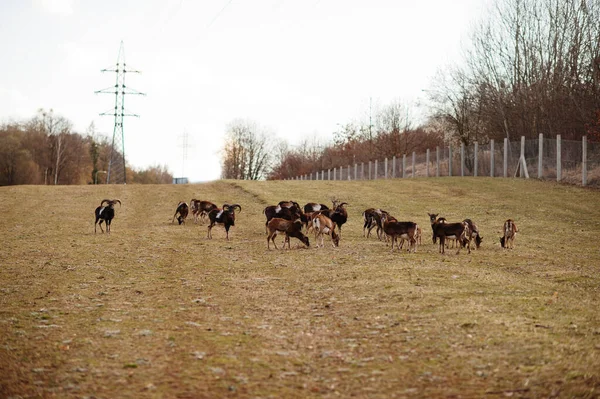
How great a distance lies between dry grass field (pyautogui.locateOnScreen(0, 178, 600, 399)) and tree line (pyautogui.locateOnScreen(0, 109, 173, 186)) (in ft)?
229

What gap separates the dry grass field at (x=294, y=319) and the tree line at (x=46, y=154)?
229 feet

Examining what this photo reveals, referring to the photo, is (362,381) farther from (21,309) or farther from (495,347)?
(21,309)

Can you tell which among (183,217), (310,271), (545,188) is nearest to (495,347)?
(310,271)

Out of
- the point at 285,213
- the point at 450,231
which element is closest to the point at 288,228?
the point at 285,213

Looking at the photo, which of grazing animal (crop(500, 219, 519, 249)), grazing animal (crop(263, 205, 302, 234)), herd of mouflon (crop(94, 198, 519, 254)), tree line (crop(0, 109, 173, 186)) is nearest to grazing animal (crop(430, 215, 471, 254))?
herd of mouflon (crop(94, 198, 519, 254))

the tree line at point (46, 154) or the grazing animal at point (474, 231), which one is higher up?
the tree line at point (46, 154)

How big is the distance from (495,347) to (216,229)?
18.8m

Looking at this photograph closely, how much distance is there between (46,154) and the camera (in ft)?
317

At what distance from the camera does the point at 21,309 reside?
10.6m

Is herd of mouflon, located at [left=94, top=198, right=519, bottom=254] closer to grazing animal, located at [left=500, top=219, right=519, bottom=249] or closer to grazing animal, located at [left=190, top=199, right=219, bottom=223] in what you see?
grazing animal, located at [left=500, top=219, right=519, bottom=249]

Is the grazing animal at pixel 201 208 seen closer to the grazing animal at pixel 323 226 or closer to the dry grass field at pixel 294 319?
the dry grass field at pixel 294 319

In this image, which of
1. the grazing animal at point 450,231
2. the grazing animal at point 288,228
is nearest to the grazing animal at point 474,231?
the grazing animal at point 450,231

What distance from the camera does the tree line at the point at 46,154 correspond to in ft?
280

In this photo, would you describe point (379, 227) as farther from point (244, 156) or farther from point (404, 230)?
point (244, 156)
